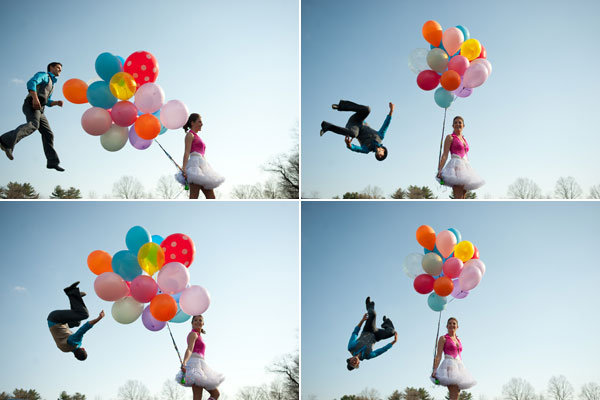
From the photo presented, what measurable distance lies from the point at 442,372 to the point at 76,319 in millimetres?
3912

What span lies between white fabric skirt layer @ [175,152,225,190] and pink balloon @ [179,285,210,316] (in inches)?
51.2

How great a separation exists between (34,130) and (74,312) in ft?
6.90

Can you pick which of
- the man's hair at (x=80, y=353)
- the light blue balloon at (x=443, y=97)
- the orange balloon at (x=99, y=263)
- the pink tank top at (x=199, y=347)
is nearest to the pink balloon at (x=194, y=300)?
the pink tank top at (x=199, y=347)

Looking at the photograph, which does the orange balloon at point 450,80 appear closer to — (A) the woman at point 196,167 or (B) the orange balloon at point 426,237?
(B) the orange balloon at point 426,237

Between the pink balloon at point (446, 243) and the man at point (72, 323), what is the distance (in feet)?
12.1

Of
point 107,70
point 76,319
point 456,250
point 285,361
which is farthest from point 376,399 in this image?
point 107,70

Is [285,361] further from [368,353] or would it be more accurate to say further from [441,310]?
[441,310]

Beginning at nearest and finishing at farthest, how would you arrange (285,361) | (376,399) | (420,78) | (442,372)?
(442,372) → (420,78) → (376,399) → (285,361)

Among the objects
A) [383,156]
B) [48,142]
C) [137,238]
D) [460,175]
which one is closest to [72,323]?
[137,238]

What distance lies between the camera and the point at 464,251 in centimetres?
650

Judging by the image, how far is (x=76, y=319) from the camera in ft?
21.0

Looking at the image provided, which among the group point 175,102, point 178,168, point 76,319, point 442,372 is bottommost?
point 442,372

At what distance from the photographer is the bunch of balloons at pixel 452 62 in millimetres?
6512

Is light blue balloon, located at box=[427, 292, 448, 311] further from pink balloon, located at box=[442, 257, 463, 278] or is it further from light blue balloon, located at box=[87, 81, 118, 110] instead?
light blue balloon, located at box=[87, 81, 118, 110]
